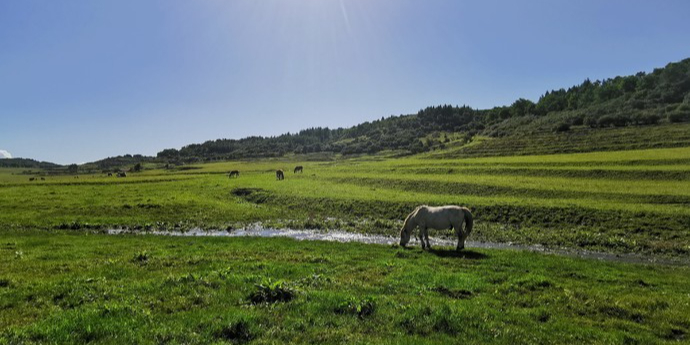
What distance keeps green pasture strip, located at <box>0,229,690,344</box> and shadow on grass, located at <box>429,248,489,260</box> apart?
71 cm

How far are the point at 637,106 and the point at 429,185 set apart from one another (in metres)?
124

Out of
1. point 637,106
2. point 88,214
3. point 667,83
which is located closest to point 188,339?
point 88,214

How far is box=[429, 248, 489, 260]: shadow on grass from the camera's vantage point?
738 inches

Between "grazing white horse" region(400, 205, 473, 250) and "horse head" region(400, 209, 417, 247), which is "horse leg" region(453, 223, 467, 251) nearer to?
"grazing white horse" region(400, 205, 473, 250)

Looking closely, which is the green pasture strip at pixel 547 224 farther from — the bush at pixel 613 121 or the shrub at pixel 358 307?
the bush at pixel 613 121

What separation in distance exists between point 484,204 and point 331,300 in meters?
28.1

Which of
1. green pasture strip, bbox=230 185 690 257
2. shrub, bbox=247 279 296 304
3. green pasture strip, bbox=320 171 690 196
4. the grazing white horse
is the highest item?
shrub, bbox=247 279 296 304

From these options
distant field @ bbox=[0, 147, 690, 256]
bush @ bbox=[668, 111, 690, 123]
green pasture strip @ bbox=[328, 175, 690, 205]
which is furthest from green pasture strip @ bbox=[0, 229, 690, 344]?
bush @ bbox=[668, 111, 690, 123]

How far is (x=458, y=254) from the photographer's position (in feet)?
64.3

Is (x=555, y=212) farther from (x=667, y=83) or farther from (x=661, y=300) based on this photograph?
(x=667, y=83)

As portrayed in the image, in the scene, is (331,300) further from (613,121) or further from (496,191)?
(613,121)

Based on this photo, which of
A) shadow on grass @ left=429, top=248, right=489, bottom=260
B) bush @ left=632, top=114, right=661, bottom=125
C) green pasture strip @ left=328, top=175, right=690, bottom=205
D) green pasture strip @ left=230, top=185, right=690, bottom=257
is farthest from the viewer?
bush @ left=632, top=114, right=661, bottom=125

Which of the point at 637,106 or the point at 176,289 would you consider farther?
the point at 637,106

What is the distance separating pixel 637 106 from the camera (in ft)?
418
